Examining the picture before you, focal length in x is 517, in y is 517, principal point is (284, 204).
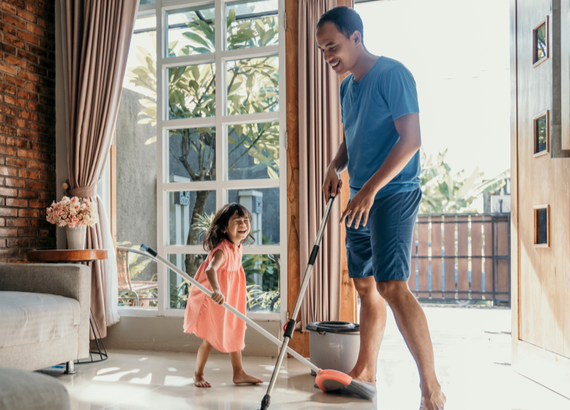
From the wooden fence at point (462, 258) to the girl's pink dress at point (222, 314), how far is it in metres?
4.24

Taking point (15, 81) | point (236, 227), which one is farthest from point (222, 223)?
point (15, 81)

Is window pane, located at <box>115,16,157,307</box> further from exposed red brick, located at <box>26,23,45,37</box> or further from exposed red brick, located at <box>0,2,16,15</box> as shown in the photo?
exposed red brick, located at <box>0,2,16,15</box>

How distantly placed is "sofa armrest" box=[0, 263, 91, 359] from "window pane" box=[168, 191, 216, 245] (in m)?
0.87

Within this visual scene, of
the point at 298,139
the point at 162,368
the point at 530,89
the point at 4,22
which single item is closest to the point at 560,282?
the point at 530,89

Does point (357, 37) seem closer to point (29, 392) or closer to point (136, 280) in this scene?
point (29, 392)

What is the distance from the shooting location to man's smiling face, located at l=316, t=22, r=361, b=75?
7.14 ft

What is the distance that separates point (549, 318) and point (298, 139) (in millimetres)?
1775

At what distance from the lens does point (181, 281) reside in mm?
3625

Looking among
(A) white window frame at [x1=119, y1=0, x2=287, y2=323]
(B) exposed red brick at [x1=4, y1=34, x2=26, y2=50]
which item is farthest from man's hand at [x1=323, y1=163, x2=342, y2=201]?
(B) exposed red brick at [x1=4, y1=34, x2=26, y2=50]

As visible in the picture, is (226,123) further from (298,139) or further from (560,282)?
(560,282)

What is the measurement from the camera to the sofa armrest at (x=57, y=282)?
9.14ft

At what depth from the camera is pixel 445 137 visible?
25.9 ft

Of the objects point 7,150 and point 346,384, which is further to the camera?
point 7,150

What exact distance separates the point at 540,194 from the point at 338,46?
1.36 metres
